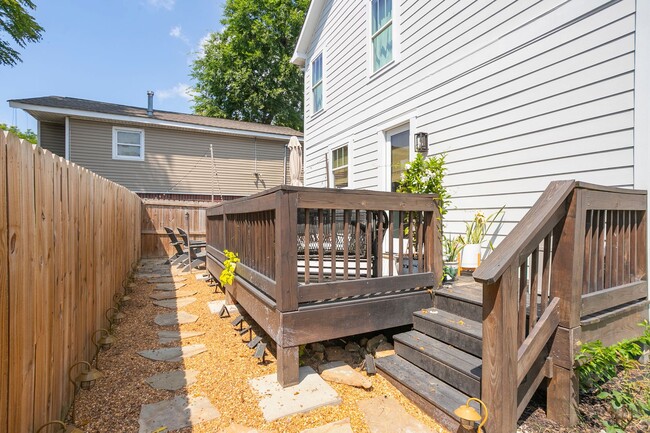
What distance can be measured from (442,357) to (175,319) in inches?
130

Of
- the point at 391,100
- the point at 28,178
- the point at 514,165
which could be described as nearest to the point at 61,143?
the point at 391,100

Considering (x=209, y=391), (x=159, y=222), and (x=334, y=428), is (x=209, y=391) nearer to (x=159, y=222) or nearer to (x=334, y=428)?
(x=334, y=428)

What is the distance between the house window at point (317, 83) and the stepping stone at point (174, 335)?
6.11 meters

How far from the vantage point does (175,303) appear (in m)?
4.95

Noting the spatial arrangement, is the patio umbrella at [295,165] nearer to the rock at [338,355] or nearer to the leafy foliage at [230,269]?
the leafy foliage at [230,269]

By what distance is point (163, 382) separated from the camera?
8.57 ft

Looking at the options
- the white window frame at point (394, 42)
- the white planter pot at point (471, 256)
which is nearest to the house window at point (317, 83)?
the white window frame at point (394, 42)

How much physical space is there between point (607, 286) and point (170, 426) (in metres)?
3.27

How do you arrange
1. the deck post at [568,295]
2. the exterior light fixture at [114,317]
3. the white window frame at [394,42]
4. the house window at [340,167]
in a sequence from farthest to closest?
1. the house window at [340,167]
2. the white window frame at [394,42]
3. the exterior light fixture at [114,317]
4. the deck post at [568,295]

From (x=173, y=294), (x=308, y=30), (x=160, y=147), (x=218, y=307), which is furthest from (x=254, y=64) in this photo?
(x=218, y=307)

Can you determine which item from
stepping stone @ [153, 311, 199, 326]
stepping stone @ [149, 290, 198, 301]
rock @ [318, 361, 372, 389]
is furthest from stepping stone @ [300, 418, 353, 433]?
stepping stone @ [149, 290, 198, 301]

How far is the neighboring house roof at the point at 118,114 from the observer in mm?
10234

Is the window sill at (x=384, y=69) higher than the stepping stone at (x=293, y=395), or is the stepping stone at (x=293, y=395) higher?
the window sill at (x=384, y=69)

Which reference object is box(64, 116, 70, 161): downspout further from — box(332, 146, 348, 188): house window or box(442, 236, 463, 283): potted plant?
box(442, 236, 463, 283): potted plant
